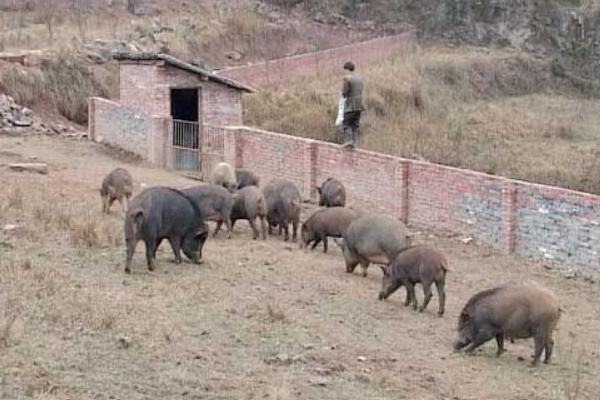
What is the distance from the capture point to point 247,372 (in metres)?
12.5

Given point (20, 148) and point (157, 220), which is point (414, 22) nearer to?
point (20, 148)

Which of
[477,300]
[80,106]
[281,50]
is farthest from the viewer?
[281,50]

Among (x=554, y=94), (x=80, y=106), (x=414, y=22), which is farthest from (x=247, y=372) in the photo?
(x=414, y=22)

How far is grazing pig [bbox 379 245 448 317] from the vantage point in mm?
16578

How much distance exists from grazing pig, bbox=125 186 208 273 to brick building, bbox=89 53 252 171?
38.2 ft

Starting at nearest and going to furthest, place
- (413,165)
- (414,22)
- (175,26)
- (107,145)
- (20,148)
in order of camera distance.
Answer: (413,165), (20,148), (107,145), (175,26), (414,22)

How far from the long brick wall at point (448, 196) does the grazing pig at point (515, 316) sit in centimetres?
679

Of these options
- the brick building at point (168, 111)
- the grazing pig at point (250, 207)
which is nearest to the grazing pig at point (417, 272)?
the grazing pig at point (250, 207)

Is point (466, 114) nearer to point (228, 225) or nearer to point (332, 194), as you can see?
point (332, 194)

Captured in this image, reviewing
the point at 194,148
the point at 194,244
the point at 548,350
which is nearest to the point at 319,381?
the point at 548,350

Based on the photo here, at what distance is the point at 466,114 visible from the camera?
4978 centimetres

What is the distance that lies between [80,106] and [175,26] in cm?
1493

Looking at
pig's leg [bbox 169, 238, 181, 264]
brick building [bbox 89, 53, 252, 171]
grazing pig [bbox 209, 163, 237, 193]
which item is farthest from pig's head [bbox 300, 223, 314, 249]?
brick building [bbox 89, 53, 252, 171]

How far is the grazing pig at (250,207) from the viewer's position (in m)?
21.5
